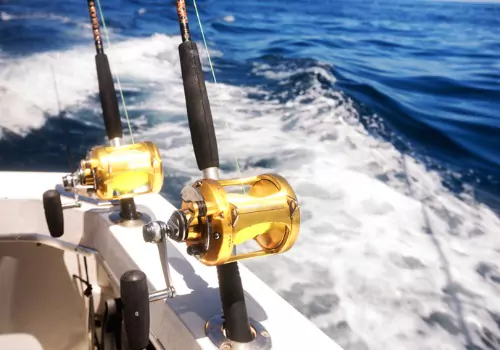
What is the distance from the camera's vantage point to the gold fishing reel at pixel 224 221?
627 millimetres

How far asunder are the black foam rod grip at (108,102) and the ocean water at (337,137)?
3.43ft

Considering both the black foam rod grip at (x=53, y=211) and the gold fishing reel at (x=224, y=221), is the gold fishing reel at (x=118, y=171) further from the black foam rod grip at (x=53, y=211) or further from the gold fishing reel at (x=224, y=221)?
the gold fishing reel at (x=224, y=221)

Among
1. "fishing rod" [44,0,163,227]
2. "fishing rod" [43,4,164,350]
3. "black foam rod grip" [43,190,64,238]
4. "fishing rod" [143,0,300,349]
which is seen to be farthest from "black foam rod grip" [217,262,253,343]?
"black foam rod grip" [43,190,64,238]

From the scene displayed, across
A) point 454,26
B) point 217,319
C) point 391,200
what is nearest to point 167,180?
point 391,200

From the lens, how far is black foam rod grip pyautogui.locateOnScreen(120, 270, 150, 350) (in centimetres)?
61

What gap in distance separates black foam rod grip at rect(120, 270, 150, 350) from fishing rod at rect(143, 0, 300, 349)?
0.07m

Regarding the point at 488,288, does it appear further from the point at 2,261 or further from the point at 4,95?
the point at 4,95

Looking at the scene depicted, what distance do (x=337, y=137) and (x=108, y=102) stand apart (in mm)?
2460

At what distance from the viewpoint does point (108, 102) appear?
48.9 inches

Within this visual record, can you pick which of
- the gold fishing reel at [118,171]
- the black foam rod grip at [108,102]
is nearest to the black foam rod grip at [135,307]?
the gold fishing reel at [118,171]

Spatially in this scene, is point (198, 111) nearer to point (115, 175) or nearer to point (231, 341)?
point (115, 175)

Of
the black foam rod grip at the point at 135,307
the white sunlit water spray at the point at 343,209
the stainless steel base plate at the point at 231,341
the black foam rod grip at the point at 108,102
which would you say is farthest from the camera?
the white sunlit water spray at the point at 343,209

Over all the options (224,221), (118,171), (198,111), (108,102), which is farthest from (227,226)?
(108,102)

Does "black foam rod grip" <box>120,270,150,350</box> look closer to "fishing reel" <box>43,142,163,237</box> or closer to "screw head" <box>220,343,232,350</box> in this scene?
"screw head" <box>220,343,232,350</box>
